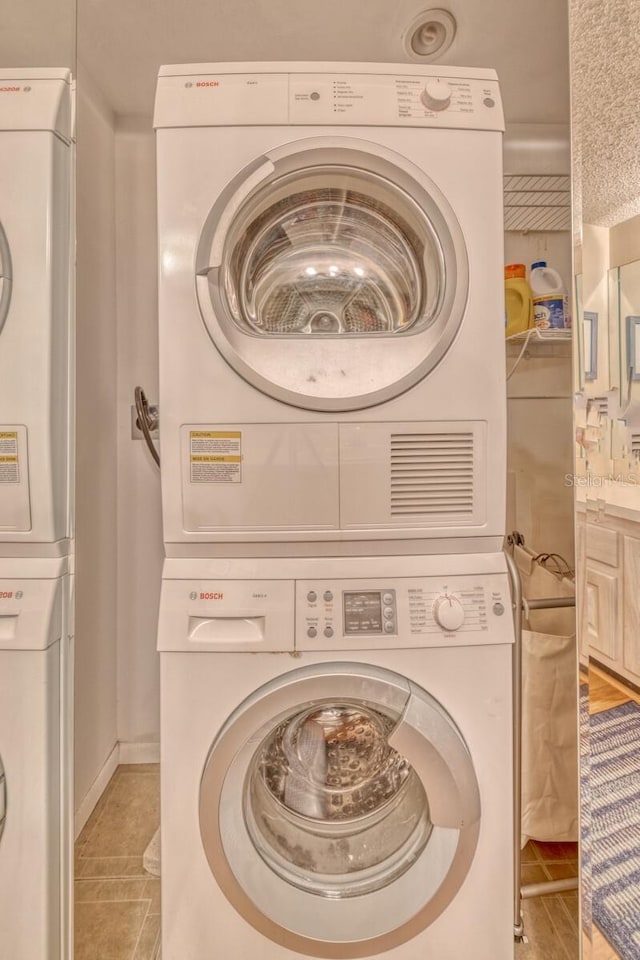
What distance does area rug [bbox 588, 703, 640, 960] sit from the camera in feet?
3.43

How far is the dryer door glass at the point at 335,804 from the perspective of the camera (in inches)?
40.0

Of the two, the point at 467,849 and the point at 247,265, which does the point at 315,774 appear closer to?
the point at 467,849

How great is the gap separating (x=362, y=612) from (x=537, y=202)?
1.39 meters

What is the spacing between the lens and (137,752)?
5.65 feet

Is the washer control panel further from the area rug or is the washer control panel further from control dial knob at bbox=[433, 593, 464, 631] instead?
the area rug

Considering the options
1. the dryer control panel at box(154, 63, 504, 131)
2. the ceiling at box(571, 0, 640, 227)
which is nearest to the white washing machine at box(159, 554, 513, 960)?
the ceiling at box(571, 0, 640, 227)

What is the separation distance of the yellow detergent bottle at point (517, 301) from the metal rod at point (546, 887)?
1.44 m

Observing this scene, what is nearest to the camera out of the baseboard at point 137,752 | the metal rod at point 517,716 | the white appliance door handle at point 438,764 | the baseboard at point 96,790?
the white appliance door handle at point 438,764

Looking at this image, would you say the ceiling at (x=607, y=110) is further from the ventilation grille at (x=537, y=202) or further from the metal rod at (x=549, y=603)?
the metal rod at (x=549, y=603)

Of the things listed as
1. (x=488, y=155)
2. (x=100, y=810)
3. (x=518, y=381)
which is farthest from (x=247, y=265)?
(x=100, y=810)

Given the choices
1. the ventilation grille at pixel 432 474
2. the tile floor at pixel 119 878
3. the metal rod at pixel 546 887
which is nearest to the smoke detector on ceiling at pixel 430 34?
the ventilation grille at pixel 432 474

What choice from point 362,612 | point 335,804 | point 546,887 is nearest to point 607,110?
point 362,612

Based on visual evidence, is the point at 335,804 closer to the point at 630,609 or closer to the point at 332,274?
the point at 630,609

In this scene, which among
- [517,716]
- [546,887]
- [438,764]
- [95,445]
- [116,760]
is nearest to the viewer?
[438,764]
